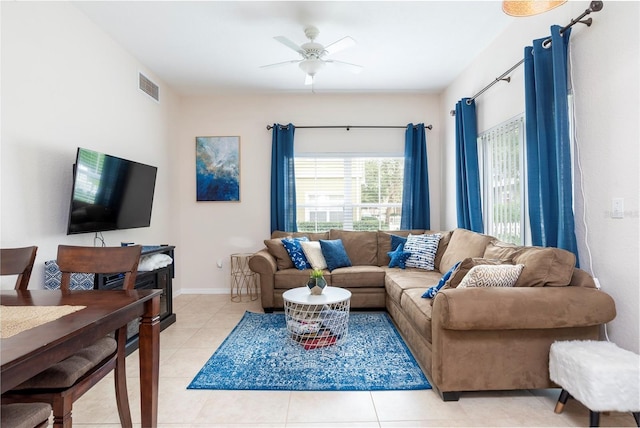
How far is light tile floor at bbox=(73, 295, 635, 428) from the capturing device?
1.83 m

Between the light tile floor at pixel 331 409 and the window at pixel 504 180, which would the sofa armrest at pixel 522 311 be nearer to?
the light tile floor at pixel 331 409

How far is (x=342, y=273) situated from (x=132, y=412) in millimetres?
2347

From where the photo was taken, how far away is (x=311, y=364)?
8.20 feet

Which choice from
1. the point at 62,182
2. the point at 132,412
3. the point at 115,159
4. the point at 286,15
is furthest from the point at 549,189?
the point at 62,182

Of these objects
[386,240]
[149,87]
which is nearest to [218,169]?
[149,87]

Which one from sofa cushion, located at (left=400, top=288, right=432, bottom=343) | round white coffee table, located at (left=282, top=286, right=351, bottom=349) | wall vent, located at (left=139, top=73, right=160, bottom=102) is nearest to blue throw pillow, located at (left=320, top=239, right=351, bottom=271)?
round white coffee table, located at (left=282, top=286, right=351, bottom=349)

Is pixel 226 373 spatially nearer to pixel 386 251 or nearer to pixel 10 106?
pixel 10 106

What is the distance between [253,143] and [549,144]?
359 cm

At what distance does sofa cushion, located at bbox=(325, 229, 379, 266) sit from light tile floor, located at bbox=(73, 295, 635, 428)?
7.31 feet

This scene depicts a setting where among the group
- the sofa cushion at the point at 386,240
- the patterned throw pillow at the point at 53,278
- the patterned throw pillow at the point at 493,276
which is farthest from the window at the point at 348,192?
the patterned throw pillow at the point at 53,278

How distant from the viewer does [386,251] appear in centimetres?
432

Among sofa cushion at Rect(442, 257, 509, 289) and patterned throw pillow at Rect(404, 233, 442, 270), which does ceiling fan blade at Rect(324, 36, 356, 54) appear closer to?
sofa cushion at Rect(442, 257, 509, 289)

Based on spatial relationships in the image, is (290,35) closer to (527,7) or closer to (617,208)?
(527,7)

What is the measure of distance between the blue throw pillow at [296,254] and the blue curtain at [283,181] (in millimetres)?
621
